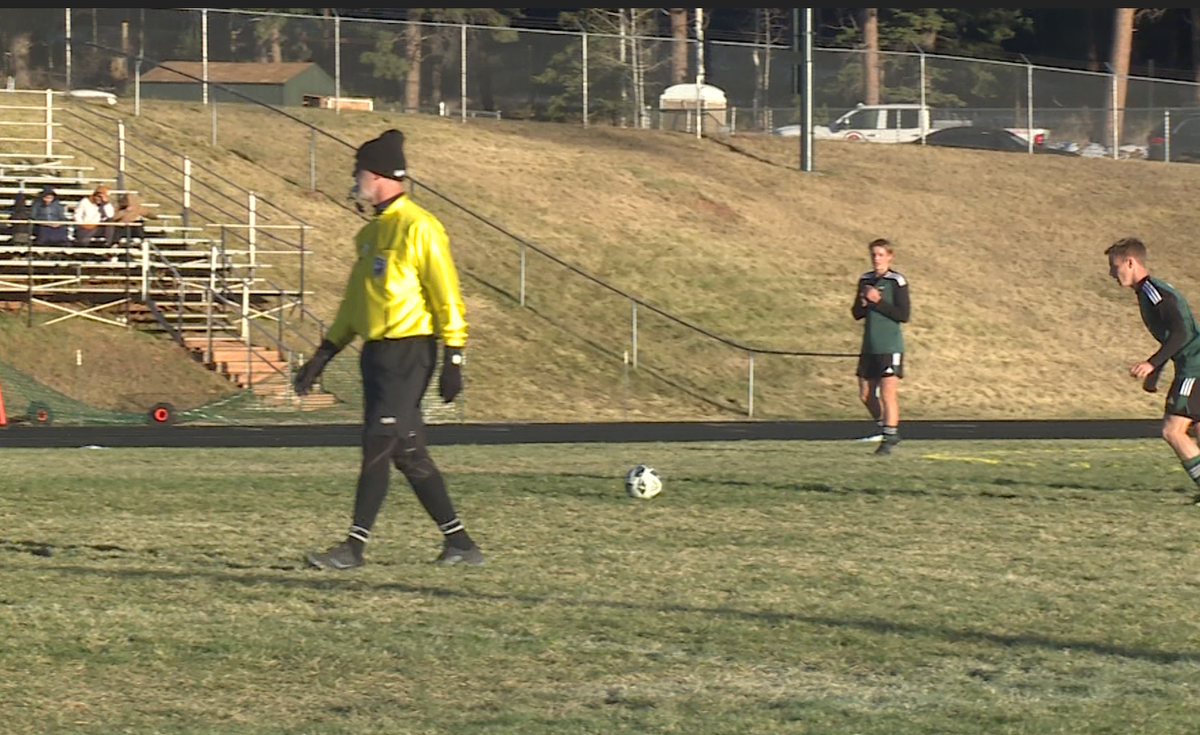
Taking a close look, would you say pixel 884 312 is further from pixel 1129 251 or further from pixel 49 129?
pixel 49 129

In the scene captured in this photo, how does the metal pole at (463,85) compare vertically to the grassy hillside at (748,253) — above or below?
above

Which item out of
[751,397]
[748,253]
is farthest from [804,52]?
[751,397]

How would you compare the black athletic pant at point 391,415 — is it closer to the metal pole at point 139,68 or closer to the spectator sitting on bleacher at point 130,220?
the spectator sitting on bleacher at point 130,220

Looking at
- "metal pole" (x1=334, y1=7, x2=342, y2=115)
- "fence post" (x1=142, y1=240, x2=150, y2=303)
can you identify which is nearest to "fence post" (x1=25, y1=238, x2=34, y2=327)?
"fence post" (x1=142, y1=240, x2=150, y2=303)

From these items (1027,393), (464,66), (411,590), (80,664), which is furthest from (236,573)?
(464,66)

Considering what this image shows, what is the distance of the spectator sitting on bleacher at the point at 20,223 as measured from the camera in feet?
99.1

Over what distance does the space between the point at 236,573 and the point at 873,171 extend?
39404 mm

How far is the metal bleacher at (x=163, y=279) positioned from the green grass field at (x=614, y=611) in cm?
1494

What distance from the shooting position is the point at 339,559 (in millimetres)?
9695

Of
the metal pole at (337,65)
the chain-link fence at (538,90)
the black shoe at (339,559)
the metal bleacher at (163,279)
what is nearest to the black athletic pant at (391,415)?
the black shoe at (339,559)

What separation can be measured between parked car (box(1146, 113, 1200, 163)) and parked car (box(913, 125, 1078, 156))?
212cm

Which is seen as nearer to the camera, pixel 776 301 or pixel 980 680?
pixel 980 680

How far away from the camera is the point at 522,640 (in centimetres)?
793

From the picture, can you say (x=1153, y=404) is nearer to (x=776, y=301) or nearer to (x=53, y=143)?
(x=776, y=301)
